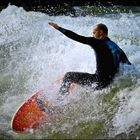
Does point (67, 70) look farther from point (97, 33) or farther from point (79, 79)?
point (97, 33)

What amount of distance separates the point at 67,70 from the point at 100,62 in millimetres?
2879

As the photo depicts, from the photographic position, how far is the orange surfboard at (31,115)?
759cm

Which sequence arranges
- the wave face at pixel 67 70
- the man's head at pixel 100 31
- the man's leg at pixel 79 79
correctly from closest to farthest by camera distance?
the wave face at pixel 67 70, the man's head at pixel 100 31, the man's leg at pixel 79 79

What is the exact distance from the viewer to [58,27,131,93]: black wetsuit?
7.63m

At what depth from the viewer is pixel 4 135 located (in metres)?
7.25

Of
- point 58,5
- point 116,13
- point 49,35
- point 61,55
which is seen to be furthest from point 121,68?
point 58,5

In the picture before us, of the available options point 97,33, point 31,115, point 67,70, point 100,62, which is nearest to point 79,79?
point 100,62

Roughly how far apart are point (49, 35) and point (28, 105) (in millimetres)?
→ 5574

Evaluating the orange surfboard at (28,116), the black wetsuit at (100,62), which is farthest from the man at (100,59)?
the orange surfboard at (28,116)

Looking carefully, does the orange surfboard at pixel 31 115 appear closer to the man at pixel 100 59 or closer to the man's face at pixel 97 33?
the man at pixel 100 59

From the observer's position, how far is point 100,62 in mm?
7699

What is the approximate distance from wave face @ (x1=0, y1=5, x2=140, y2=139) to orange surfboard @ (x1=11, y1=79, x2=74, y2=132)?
181 millimetres

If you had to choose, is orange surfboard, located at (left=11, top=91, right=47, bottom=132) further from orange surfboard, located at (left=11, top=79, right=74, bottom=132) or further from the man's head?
the man's head

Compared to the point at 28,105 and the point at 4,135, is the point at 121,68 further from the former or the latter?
the point at 4,135
